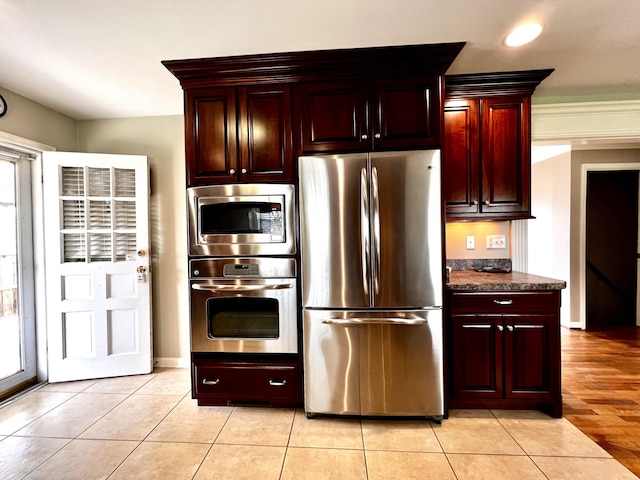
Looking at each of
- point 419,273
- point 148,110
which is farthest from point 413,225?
point 148,110

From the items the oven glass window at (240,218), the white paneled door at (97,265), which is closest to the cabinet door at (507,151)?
the oven glass window at (240,218)

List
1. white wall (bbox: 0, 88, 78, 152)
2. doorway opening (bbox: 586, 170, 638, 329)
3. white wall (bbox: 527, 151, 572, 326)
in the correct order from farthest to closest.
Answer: doorway opening (bbox: 586, 170, 638, 329), white wall (bbox: 527, 151, 572, 326), white wall (bbox: 0, 88, 78, 152)

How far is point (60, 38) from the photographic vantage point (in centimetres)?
191

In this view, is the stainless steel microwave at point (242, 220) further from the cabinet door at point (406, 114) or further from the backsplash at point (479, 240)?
the backsplash at point (479, 240)

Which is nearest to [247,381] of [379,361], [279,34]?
[379,361]

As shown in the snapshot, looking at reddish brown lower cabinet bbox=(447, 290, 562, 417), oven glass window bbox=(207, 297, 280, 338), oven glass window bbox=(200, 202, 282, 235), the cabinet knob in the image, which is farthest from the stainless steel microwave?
the cabinet knob

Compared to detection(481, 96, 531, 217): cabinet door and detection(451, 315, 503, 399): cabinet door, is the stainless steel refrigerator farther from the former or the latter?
detection(481, 96, 531, 217): cabinet door

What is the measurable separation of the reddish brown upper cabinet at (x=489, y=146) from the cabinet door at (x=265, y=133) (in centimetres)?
123

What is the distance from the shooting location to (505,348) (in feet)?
7.12

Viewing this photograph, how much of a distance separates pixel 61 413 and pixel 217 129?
2338mm

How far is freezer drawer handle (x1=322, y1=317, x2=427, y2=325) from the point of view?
205cm

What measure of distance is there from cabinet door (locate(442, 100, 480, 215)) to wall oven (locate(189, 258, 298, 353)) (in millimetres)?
1370

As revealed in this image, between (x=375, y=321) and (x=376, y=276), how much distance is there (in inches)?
11.6

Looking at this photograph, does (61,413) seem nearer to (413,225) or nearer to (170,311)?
(170,311)
